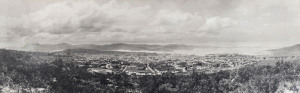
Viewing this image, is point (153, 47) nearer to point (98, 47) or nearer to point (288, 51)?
point (98, 47)

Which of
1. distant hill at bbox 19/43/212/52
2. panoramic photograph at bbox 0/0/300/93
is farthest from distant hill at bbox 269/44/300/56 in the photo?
distant hill at bbox 19/43/212/52

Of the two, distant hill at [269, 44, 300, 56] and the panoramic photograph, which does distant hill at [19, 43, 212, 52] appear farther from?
distant hill at [269, 44, 300, 56]

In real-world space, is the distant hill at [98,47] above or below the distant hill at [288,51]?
above

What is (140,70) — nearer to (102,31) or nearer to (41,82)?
(102,31)

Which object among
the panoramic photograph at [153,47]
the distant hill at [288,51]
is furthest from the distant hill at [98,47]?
the distant hill at [288,51]

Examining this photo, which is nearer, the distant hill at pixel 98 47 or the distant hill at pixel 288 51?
the distant hill at pixel 98 47

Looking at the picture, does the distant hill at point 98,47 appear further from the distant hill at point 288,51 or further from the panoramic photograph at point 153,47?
the distant hill at point 288,51
